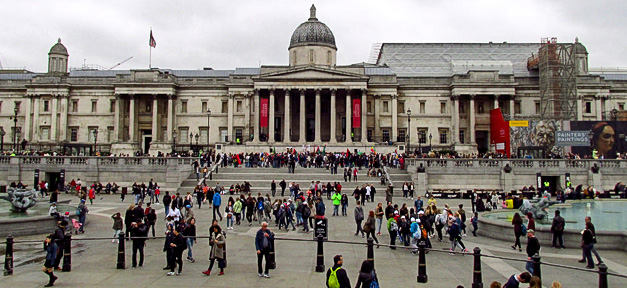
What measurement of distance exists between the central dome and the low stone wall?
164 ft

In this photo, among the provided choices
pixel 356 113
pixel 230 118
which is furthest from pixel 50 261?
pixel 230 118

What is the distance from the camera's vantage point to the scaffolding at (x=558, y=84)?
58.8 meters

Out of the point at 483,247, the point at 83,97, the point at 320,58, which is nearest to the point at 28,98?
the point at 83,97

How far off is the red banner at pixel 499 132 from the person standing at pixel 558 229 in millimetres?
37936

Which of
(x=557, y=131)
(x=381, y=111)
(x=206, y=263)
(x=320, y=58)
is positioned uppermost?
(x=320, y=58)

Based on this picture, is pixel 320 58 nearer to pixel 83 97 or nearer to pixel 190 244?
pixel 83 97

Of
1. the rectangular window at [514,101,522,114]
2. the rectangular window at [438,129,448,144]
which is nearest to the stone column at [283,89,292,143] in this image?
the rectangular window at [438,129,448,144]

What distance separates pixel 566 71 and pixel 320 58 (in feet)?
102

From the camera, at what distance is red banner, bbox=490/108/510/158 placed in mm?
54812

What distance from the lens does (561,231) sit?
1717 cm

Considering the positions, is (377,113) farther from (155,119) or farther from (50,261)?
(50,261)

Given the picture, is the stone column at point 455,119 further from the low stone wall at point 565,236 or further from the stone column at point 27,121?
the stone column at point 27,121

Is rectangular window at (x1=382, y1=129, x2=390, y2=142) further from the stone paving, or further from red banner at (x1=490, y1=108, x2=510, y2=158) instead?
the stone paving

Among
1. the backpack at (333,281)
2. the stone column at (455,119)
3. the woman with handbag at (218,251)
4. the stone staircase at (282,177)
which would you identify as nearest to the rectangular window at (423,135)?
the stone column at (455,119)
